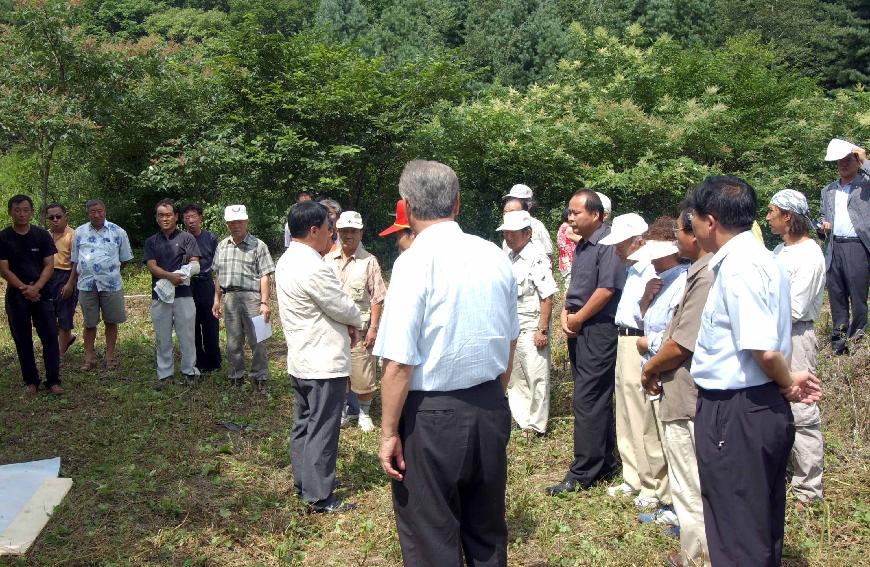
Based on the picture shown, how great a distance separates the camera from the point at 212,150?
14375 mm

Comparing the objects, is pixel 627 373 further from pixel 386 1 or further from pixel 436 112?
pixel 386 1

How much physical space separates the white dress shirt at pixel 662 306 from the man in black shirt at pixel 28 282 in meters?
5.69

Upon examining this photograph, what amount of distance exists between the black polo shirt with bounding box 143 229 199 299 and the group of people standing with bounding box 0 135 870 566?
2 cm

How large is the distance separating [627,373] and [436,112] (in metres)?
10.8

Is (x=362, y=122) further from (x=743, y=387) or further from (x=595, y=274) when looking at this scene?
(x=743, y=387)

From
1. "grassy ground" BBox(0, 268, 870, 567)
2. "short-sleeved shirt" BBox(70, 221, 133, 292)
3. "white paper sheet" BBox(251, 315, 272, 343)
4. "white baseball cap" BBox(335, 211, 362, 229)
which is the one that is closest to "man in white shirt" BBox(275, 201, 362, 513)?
"grassy ground" BBox(0, 268, 870, 567)

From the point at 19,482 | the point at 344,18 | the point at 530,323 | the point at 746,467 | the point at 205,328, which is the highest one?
the point at 344,18

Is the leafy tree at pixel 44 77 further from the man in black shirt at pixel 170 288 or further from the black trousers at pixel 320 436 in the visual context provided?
the black trousers at pixel 320 436

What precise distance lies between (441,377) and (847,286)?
5363mm

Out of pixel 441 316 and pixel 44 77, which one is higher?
pixel 44 77

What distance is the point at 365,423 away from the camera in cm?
650

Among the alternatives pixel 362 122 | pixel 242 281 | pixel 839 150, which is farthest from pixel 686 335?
pixel 362 122

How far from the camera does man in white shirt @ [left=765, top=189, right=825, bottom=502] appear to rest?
182 inches

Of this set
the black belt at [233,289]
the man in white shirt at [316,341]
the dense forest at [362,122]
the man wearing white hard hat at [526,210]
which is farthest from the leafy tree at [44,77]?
the man in white shirt at [316,341]
